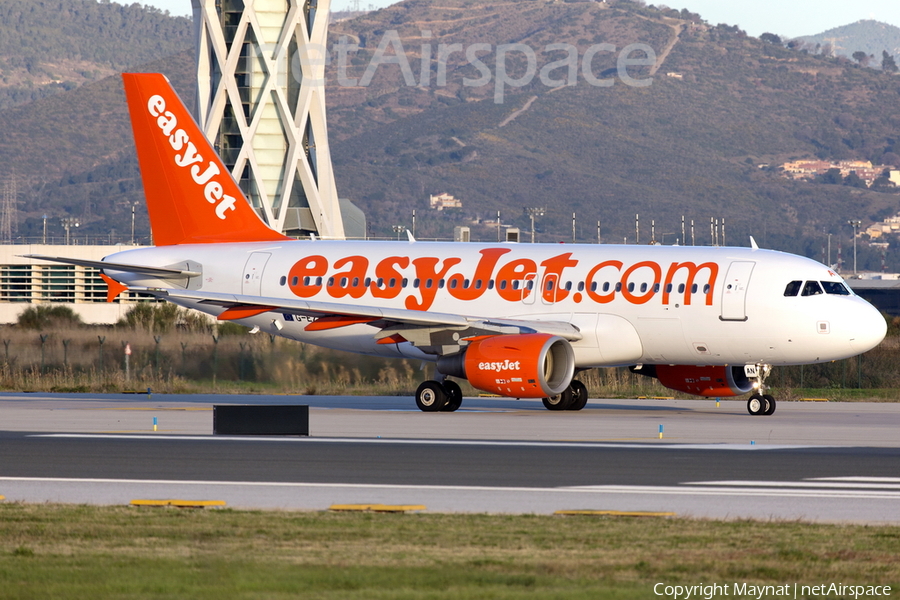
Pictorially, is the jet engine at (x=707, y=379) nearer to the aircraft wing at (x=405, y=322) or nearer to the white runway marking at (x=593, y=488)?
the aircraft wing at (x=405, y=322)

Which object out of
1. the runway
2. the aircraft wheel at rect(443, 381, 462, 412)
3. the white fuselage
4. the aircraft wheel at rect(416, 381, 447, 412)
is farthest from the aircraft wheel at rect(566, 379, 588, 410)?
the aircraft wheel at rect(416, 381, 447, 412)

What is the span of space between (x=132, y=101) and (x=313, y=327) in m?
9.95

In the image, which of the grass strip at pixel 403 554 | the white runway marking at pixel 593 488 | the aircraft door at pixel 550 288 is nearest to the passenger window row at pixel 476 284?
the aircraft door at pixel 550 288

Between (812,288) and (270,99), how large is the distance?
Result: 8135 cm

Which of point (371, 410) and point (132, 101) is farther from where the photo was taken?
point (132, 101)

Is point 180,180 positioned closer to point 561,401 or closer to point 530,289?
point 530,289

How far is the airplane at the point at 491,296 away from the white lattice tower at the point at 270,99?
67.4 m

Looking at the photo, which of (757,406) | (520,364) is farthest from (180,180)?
(757,406)

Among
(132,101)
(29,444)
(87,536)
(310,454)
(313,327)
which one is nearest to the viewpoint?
(87,536)

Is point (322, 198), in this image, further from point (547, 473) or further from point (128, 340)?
point (547, 473)

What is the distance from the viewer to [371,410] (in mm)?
33469

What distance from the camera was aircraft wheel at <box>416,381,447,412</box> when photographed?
32.8 m

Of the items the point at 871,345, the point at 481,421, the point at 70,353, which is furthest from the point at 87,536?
the point at 70,353

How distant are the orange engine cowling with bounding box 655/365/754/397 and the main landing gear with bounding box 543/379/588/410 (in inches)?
81.3
